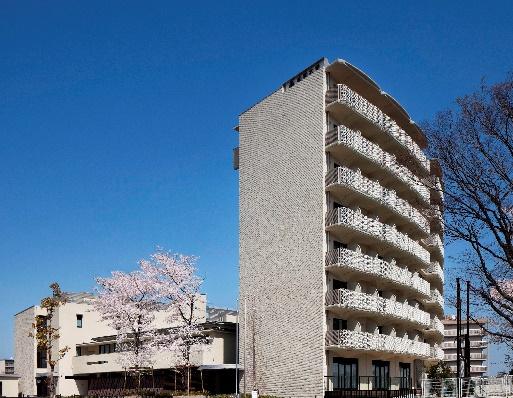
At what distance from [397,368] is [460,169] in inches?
1337

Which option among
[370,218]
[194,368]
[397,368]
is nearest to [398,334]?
[397,368]

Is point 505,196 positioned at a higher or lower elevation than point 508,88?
lower

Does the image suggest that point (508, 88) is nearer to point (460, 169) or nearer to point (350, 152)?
point (460, 169)

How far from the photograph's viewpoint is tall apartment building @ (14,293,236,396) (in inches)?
2196

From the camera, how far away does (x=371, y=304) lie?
4859 cm

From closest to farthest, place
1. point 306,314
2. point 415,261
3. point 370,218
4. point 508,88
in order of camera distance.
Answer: point 508,88 < point 306,314 < point 370,218 < point 415,261

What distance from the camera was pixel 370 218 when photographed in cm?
5159

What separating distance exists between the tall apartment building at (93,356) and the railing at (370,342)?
34.7 feet

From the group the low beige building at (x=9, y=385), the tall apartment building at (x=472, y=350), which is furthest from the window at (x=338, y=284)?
the tall apartment building at (x=472, y=350)

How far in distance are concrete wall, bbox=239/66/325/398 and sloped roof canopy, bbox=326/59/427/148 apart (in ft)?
4.95

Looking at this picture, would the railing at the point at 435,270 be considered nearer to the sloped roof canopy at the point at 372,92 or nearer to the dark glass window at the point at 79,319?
the sloped roof canopy at the point at 372,92

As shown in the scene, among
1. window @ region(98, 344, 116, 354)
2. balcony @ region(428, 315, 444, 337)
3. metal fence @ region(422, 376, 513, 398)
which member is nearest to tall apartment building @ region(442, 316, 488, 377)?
balcony @ region(428, 315, 444, 337)

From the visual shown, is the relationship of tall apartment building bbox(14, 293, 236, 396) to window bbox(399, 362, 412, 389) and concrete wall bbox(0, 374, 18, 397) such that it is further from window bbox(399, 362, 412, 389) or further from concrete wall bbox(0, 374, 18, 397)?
window bbox(399, 362, 412, 389)

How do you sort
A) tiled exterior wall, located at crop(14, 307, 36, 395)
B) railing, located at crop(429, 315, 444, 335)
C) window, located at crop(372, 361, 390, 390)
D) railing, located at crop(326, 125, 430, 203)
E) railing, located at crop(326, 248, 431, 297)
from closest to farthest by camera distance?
railing, located at crop(326, 248, 431, 297) < railing, located at crop(326, 125, 430, 203) < window, located at crop(372, 361, 390, 390) < railing, located at crop(429, 315, 444, 335) < tiled exterior wall, located at crop(14, 307, 36, 395)
